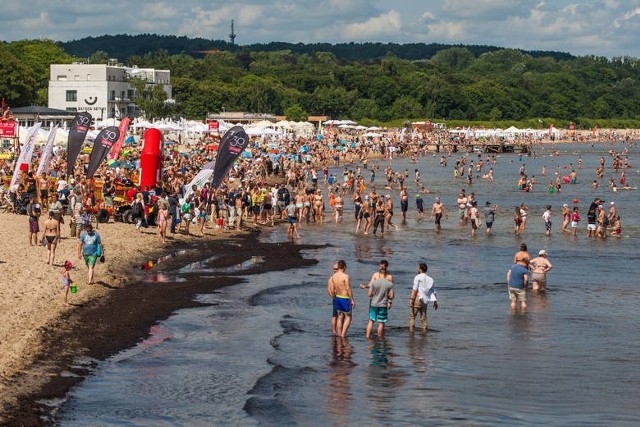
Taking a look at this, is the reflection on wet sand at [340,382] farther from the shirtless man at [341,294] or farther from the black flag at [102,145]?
the black flag at [102,145]

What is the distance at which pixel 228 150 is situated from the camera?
110 ft

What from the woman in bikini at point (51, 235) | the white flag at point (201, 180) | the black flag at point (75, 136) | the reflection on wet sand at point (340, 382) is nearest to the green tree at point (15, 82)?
the black flag at point (75, 136)

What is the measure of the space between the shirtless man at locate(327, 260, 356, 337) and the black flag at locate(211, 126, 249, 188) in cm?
1480

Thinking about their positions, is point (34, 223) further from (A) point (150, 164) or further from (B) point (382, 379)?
(B) point (382, 379)

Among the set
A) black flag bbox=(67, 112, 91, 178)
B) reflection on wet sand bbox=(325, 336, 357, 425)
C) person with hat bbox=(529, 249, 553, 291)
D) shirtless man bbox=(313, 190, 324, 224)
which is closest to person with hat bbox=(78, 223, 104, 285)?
reflection on wet sand bbox=(325, 336, 357, 425)

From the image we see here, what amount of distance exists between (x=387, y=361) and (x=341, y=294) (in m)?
1.36

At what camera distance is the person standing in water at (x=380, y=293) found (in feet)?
59.9

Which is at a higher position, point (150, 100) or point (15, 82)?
point (15, 82)

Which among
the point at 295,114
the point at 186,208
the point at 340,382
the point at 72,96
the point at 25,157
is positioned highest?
the point at 72,96

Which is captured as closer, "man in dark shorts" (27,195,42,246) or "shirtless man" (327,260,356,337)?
"shirtless man" (327,260,356,337)

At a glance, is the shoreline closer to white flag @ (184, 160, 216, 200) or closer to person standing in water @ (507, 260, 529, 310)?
white flag @ (184, 160, 216, 200)

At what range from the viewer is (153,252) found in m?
30.0

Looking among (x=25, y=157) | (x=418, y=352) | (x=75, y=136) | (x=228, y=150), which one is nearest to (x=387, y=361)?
(x=418, y=352)

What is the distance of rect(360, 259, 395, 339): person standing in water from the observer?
18.2 metres
